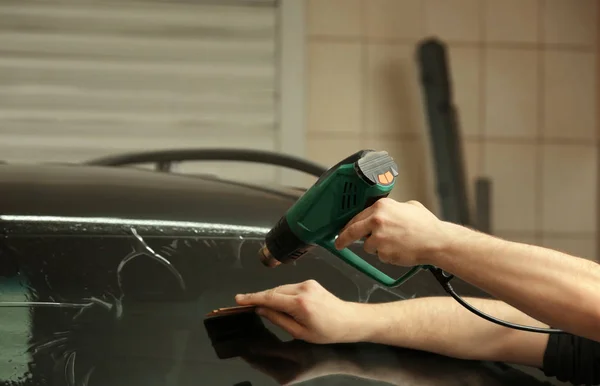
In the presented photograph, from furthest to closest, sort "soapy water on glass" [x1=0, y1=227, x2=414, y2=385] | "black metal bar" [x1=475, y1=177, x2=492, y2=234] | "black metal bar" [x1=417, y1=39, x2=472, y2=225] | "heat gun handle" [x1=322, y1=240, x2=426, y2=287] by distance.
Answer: "black metal bar" [x1=475, y1=177, x2=492, y2=234]
"black metal bar" [x1=417, y1=39, x2=472, y2=225]
"heat gun handle" [x1=322, y1=240, x2=426, y2=287]
"soapy water on glass" [x1=0, y1=227, x2=414, y2=385]

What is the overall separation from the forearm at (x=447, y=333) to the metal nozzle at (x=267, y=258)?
135mm

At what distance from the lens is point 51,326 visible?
770 millimetres

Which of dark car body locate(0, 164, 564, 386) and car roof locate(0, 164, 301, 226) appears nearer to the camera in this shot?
dark car body locate(0, 164, 564, 386)

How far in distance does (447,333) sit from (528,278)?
187 mm

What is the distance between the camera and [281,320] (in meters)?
0.88

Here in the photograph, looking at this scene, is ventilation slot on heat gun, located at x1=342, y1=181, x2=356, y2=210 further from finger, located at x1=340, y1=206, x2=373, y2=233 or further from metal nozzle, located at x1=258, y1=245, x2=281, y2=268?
metal nozzle, located at x1=258, y1=245, x2=281, y2=268

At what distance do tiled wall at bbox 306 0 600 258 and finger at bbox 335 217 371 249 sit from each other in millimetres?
1671

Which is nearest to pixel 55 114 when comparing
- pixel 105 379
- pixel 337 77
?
pixel 337 77

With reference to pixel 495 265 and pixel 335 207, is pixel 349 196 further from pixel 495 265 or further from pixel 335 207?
pixel 495 265

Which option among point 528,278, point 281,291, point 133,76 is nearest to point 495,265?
point 528,278

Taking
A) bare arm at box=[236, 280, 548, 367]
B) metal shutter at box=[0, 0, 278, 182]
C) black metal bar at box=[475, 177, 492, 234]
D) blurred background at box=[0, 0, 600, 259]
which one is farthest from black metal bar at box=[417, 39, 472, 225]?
bare arm at box=[236, 280, 548, 367]

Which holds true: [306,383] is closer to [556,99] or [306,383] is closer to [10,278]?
[10,278]

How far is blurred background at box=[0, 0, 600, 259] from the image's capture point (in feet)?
7.89

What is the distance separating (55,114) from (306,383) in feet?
6.19
